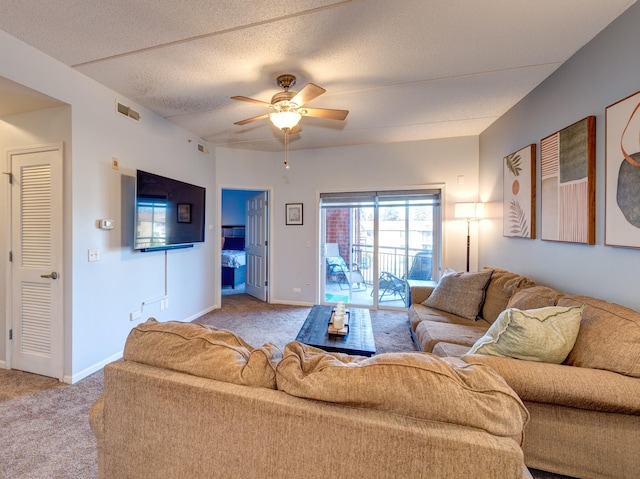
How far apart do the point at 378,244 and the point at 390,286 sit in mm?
718

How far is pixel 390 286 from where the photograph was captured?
14.6ft

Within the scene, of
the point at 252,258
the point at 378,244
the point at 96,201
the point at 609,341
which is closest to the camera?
the point at 609,341

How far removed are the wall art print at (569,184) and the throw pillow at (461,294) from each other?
0.69m

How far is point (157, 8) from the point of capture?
1688 millimetres

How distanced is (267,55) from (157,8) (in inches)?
28.8

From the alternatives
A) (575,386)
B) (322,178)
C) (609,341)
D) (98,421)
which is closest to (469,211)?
(322,178)

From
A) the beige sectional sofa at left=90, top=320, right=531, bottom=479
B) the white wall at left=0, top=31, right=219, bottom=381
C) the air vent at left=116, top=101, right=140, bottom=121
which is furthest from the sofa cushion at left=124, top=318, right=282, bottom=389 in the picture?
the air vent at left=116, top=101, right=140, bottom=121

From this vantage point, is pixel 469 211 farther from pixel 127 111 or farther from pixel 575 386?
pixel 127 111

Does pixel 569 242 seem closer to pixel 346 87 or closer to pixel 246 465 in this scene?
pixel 346 87

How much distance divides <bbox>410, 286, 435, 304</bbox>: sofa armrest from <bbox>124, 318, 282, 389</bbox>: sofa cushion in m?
2.51

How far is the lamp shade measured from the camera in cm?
360

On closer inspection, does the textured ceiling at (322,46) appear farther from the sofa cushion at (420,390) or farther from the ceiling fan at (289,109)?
the sofa cushion at (420,390)

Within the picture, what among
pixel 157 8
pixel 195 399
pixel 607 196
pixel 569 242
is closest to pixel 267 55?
pixel 157 8

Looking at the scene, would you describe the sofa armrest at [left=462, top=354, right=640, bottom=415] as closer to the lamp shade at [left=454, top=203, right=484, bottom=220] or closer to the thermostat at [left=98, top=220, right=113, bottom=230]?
the lamp shade at [left=454, top=203, right=484, bottom=220]
